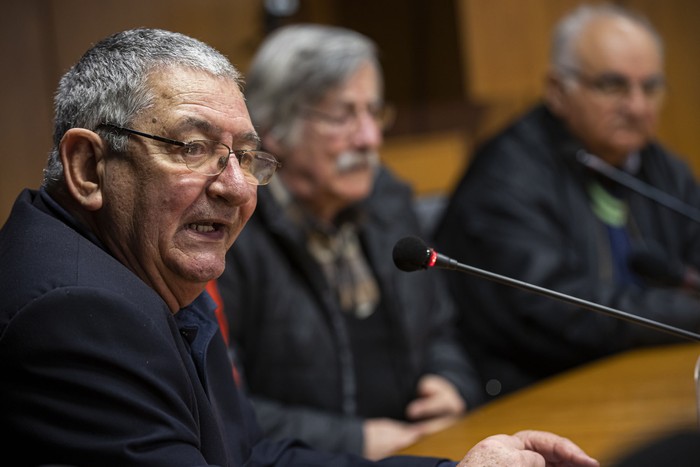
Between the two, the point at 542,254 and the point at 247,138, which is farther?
the point at 542,254

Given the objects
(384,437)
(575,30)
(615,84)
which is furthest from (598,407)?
(575,30)

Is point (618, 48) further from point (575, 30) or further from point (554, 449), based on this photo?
point (554, 449)

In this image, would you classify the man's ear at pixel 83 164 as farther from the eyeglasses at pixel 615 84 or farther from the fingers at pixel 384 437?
the eyeglasses at pixel 615 84

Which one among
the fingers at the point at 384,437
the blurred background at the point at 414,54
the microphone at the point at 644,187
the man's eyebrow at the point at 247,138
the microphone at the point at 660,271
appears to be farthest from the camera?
the blurred background at the point at 414,54

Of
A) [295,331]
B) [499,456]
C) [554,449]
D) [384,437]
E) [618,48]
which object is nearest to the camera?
[499,456]

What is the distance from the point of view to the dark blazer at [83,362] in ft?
3.42

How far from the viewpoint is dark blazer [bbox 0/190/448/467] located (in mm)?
1041

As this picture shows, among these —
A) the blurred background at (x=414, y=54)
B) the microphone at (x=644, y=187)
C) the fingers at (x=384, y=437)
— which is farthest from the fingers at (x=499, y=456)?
the blurred background at (x=414, y=54)

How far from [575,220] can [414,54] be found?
2040mm

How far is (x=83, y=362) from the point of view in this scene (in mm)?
1052

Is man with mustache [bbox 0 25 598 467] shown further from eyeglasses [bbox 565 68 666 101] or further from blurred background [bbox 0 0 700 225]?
blurred background [bbox 0 0 700 225]

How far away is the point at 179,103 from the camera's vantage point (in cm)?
122

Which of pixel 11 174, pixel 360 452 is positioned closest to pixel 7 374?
pixel 360 452

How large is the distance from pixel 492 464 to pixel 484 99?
12.2ft
